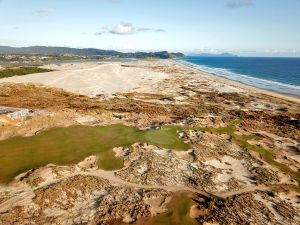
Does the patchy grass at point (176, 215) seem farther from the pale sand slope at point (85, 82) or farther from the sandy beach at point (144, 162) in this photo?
the pale sand slope at point (85, 82)

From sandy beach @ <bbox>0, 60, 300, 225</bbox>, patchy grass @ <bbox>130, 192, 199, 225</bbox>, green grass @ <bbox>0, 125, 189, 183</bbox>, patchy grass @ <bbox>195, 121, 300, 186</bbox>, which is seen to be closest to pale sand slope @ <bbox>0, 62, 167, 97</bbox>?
sandy beach @ <bbox>0, 60, 300, 225</bbox>

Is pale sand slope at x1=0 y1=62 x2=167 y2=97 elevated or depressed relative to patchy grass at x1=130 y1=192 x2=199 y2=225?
depressed

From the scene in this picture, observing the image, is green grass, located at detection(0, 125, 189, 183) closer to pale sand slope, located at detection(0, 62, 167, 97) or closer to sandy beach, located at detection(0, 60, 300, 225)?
sandy beach, located at detection(0, 60, 300, 225)

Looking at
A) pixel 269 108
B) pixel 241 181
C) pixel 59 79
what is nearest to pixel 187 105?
pixel 269 108

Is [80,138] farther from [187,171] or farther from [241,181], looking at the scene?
[241,181]

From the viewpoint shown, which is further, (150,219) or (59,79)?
(59,79)

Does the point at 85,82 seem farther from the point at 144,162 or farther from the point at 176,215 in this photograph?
the point at 176,215

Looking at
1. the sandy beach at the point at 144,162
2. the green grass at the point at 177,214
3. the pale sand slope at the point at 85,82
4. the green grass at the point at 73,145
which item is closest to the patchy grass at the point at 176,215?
the green grass at the point at 177,214
